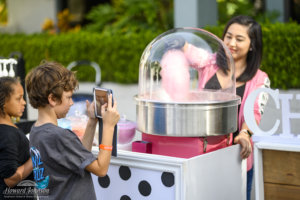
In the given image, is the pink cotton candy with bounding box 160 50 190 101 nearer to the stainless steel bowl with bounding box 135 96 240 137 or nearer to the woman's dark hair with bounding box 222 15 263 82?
the stainless steel bowl with bounding box 135 96 240 137

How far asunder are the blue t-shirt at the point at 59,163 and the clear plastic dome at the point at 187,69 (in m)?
0.58

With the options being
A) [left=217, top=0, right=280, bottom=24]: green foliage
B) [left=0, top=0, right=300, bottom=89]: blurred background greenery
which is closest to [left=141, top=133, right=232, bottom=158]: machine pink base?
[left=0, top=0, right=300, bottom=89]: blurred background greenery

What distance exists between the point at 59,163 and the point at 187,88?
839 millimetres

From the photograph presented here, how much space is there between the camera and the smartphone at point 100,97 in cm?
241

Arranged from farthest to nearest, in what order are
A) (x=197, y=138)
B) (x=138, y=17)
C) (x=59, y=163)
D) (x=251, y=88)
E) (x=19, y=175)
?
1. (x=138, y=17)
2. (x=251, y=88)
3. (x=19, y=175)
4. (x=197, y=138)
5. (x=59, y=163)

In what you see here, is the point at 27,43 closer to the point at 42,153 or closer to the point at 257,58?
the point at 257,58

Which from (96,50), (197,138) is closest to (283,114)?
(197,138)

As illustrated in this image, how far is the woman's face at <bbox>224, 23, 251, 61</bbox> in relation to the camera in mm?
3238

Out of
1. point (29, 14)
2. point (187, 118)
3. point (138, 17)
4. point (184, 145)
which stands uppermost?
point (29, 14)

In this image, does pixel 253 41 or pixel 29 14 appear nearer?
pixel 253 41

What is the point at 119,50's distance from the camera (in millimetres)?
7594

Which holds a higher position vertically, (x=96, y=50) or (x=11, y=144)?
(x=96, y=50)

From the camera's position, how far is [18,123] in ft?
13.0

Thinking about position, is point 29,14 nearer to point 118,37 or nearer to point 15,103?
point 118,37
